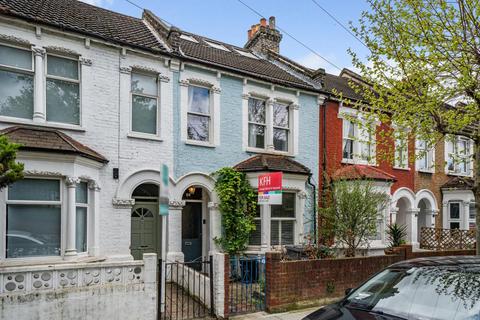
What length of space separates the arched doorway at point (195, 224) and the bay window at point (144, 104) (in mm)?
2309

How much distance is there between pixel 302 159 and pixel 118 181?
6338 millimetres

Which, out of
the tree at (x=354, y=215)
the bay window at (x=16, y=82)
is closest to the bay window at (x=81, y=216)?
the bay window at (x=16, y=82)

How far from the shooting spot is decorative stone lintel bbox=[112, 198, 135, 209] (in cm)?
969

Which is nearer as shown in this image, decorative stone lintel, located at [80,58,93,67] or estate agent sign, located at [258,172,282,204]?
estate agent sign, located at [258,172,282,204]

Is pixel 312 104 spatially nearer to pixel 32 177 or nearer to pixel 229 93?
pixel 229 93

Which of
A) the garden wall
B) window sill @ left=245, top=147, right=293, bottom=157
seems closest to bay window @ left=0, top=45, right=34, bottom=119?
window sill @ left=245, top=147, right=293, bottom=157

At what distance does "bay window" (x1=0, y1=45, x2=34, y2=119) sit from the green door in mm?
3774

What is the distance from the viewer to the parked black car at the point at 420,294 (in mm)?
3795

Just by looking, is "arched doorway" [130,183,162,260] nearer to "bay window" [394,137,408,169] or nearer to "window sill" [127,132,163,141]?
"window sill" [127,132,163,141]

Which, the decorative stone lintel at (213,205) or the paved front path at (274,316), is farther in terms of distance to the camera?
the decorative stone lintel at (213,205)

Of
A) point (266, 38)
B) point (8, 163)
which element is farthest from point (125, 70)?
point (266, 38)

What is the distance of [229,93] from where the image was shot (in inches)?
466

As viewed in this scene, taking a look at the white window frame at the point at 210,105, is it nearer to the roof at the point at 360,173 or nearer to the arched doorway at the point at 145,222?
the arched doorway at the point at 145,222

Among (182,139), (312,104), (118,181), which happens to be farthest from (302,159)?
(118,181)
